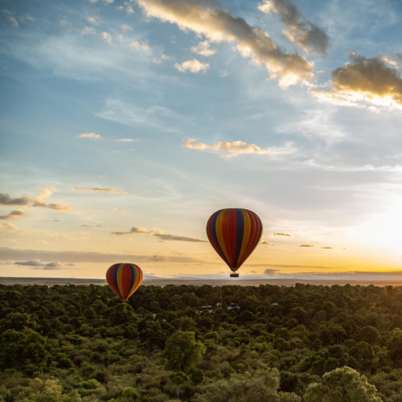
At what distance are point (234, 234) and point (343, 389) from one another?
1798 centimetres

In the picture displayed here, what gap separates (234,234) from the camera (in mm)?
50156

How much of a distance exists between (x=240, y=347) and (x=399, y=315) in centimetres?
3238

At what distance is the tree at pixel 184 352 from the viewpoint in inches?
2247

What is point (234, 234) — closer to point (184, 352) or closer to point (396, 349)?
point (184, 352)

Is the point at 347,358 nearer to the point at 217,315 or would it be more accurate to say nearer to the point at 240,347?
the point at 240,347

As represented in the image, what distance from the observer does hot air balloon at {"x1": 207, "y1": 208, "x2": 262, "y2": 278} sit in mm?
50219

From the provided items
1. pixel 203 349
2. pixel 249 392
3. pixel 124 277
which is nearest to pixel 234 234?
pixel 249 392

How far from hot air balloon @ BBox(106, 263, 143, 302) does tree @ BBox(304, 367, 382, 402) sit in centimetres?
4600

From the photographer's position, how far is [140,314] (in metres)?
89.8

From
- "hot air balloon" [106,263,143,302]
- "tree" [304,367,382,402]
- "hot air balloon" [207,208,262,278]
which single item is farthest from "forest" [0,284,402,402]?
"hot air balloon" [207,208,262,278]

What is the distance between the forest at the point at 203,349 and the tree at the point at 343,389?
7cm

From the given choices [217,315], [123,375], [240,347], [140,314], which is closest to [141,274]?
[140,314]

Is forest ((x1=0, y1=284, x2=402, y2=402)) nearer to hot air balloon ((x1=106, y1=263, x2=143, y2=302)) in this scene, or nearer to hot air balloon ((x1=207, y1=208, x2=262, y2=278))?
hot air balloon ((x1=106, y1=263, x2=143, y2=302))

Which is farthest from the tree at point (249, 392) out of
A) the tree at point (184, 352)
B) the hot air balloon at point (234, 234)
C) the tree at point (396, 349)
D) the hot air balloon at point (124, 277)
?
the hot air balloon at point (124, 277)
